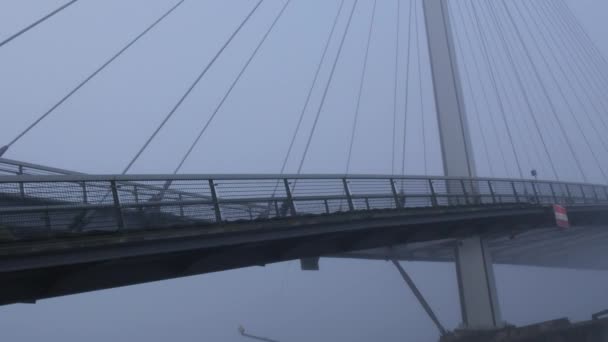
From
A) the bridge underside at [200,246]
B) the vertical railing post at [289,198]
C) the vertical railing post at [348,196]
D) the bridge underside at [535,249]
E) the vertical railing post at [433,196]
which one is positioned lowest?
the bridge underside at [200,246]

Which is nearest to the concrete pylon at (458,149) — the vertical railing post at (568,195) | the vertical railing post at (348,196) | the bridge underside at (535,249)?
the bridge underside at (535,249)

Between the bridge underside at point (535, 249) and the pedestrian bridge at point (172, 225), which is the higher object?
the bridge underside at point (535, 249)

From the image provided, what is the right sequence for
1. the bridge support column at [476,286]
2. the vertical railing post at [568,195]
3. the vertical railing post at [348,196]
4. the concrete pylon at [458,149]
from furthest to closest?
1. the vertical railing post at [568,195]
2. the concrete pylon at [458,149]
3. the bridge support column at [476,286]
4. the vertical railing post at [348,196]

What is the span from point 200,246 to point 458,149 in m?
12.0

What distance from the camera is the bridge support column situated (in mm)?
19031

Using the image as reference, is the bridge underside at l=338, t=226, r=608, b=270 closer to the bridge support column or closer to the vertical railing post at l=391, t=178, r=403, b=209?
the bridge support column

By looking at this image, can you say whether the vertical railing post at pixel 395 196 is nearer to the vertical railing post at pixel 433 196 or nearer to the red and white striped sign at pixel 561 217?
the vertical railing post at pixel 433 196

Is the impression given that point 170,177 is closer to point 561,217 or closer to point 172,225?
point 172,225

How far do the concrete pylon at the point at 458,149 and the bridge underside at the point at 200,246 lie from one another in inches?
39.3

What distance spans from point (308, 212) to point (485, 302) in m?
7.85

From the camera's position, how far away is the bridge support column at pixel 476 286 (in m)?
19.0

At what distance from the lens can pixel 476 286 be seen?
1931 cm

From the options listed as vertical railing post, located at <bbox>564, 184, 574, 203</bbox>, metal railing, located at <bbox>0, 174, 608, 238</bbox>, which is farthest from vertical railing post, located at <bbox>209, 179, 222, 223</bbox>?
vertical railing post, located at <bbox>564, 184, 574, 203</bbox>

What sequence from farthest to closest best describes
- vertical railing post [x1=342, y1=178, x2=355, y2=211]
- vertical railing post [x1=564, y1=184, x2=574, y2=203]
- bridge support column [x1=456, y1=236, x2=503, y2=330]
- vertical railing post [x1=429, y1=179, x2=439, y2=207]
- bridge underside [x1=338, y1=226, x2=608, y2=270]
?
1. vertical railing post [x1=564, y1=184, x2=574, y2=203]
2. bridge underside [x1=338, y1=226, x2=608, y2=270]
3. bridge support column [x1=456, y1=236, x2=503, y2=330]
4. vertical railing post [x1=429, y1=179, x2=439, y2=207]
5. vertical railing post [x1=342, y1=178, x2=355, y2=211]
